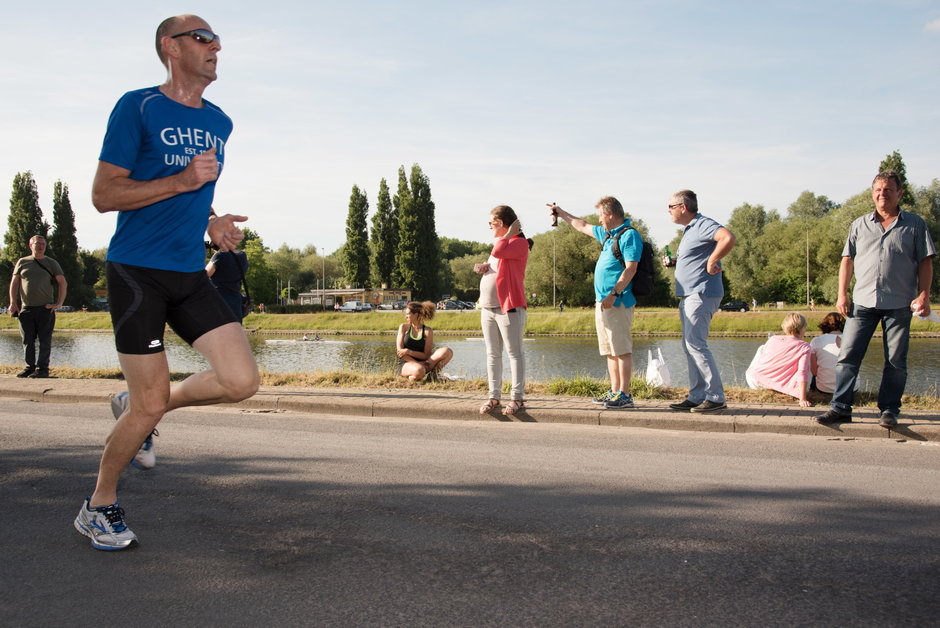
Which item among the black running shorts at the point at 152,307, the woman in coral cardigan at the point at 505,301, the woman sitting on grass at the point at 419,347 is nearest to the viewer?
the black running shorts at the point at 152,307

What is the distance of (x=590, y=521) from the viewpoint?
4.17 meters

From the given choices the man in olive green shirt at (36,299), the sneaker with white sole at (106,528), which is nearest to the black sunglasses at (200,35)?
the sneaker with white sole at (106,528)

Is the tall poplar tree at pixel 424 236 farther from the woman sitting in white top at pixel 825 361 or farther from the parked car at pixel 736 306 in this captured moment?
the woman sitting in white top at pixel 825 361

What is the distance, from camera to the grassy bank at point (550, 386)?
8.59 meters

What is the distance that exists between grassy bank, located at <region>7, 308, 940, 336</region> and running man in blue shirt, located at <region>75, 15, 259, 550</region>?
143ft

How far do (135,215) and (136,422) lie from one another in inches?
38.3

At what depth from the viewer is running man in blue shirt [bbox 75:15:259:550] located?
3.73 metres

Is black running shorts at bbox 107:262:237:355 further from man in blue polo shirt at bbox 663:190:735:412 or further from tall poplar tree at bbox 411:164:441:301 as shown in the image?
tall poplar tree at bbox 411:164:441:301

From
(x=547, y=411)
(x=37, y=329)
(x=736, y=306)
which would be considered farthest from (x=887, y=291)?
(x=736, y=306)

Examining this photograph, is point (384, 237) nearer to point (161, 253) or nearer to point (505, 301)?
point (505, 301)

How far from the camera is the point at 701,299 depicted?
809 centimetres

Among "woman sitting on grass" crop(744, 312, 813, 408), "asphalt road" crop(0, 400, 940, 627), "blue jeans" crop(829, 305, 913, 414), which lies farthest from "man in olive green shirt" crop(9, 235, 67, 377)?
"blue jeans" crop(829, 305, 913, 414)

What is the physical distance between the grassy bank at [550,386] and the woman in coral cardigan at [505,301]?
120 cm

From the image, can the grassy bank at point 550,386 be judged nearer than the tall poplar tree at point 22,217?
Yes
